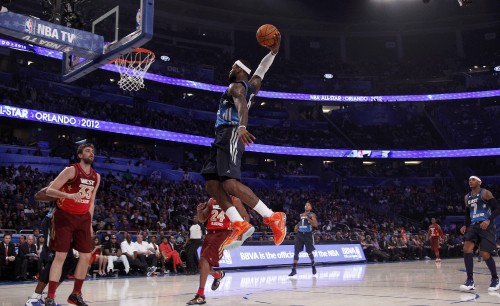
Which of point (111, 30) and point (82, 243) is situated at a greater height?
point (111, 30)

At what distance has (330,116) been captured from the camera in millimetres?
48969

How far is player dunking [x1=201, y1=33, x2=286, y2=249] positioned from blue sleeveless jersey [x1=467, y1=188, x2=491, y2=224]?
216 inches

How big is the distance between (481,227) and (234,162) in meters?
5.96

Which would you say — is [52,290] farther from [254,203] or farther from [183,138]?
[183,138]

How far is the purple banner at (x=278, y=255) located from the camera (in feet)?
54.0

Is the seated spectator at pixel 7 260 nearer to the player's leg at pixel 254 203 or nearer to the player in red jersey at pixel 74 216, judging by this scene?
the player in red jersey at pixel 74 216

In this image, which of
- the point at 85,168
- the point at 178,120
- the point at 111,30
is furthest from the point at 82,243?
the point at 178,120

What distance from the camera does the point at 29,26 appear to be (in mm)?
10359

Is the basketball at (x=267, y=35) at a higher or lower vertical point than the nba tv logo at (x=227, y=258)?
higher

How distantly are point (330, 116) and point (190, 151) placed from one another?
15.1 m

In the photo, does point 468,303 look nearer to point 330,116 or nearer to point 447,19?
point 330,116

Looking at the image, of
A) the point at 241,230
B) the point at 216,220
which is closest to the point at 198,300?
the point at 216,220

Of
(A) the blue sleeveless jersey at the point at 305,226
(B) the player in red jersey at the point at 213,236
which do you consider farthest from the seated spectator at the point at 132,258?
(B) the player in red jersey at the point at 213,236

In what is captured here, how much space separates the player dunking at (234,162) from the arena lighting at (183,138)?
77.0 ft
